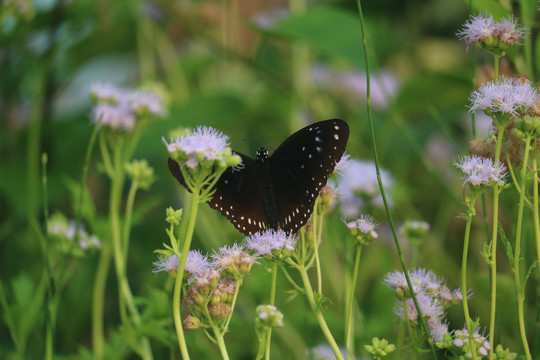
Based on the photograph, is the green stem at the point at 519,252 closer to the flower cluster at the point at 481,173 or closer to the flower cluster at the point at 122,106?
the flower cluster at the point at 481,173

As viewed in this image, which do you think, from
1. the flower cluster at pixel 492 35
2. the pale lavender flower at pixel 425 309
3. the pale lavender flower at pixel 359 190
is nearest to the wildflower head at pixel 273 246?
the pale lavender flower at pixel 425 309

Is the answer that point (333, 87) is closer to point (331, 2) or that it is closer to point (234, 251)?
point (331, 2)

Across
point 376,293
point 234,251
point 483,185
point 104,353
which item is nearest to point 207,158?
point 234,251

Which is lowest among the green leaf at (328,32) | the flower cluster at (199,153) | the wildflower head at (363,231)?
the flower cluster at (199,153)

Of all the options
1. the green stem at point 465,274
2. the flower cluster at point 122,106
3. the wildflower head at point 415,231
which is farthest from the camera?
the flower cluster at point 122,106

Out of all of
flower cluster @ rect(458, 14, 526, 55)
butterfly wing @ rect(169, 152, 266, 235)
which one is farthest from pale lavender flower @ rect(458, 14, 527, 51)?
butterfly wing @ rect(169, 152, 266, 235)

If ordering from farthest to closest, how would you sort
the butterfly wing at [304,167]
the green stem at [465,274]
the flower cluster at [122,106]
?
the flower cluster at [122,106], the butterfly wing at [304,167], the green stem at [465,274]

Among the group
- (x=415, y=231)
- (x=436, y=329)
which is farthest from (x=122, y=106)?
(x=436, y=329)
